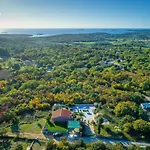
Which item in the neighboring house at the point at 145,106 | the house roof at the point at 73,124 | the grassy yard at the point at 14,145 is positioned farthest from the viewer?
the neighboring house at the point at 145,106

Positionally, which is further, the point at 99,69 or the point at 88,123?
the point at 99,69

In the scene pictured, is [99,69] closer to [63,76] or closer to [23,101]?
[63,76]

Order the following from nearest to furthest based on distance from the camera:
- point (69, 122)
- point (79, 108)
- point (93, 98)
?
point (69, 122) → point (79, 108) → point (93, 98)

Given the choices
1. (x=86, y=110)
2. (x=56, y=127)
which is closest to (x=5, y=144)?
(x=56, y=127)

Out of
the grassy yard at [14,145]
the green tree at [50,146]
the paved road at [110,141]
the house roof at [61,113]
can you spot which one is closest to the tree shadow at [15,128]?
the grassy yard at [14,145]

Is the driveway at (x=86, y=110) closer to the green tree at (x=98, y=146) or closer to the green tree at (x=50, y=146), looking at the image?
the green tree at (x=98, y=146)

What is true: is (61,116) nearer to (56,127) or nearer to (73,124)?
(56,127)

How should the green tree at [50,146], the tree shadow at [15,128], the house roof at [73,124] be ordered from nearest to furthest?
the green tree at [50,146] < the tree shadow at [15,128] < the house roof at [73,124]

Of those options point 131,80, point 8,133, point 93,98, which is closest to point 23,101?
point 8,133
